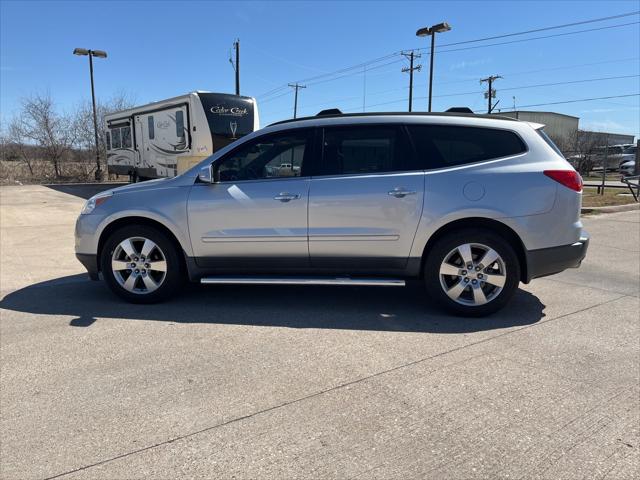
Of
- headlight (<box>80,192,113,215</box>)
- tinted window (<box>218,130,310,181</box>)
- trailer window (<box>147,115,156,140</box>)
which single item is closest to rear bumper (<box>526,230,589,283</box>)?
tinted window (<box>218,130,310,181</box>)

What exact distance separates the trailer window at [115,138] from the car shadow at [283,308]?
54.2 ft

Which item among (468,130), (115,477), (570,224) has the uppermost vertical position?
(468,130)

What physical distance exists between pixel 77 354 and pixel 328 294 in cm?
254

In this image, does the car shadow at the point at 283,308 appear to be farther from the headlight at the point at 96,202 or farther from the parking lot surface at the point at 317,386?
the headlight at the point at 96,202

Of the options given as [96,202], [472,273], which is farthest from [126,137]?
[472,273]

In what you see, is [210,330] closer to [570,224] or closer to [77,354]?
[77,354]

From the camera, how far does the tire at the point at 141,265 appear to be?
476 centimetres

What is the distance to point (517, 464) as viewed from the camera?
2.36m

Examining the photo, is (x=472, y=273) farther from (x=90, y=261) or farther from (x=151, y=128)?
(x=151, y=128)

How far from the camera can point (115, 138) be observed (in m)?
21.0

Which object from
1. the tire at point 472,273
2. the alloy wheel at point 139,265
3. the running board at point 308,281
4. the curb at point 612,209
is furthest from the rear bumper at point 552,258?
the curb at point 612,209

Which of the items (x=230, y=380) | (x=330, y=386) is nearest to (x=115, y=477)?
(x=230, y=380)

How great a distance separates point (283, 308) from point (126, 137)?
1764 centimetres

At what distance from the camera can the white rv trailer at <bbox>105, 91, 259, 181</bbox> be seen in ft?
48.2
